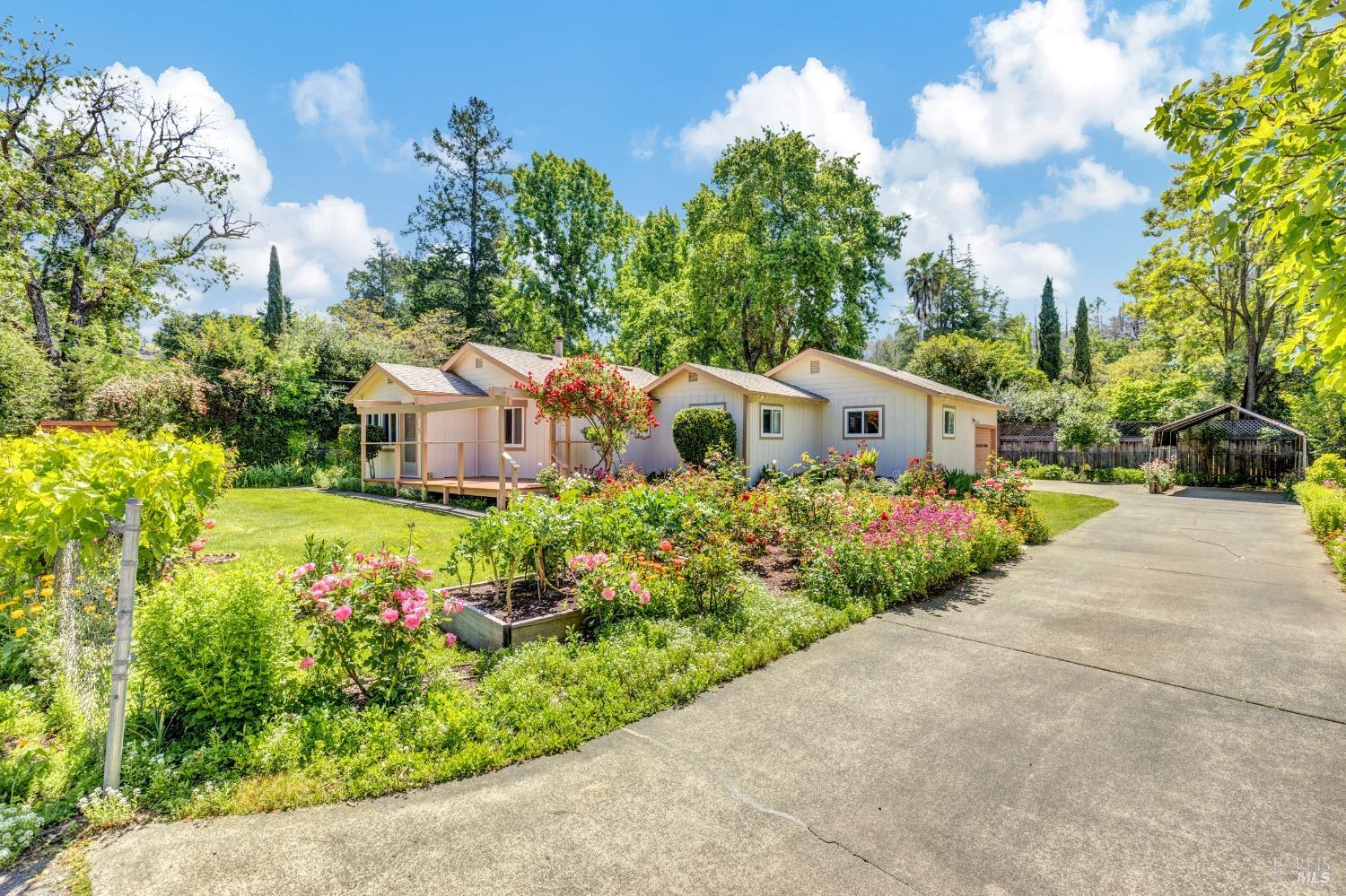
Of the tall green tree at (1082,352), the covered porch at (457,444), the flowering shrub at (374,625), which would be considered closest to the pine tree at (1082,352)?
the tall green tree at (1082,352)

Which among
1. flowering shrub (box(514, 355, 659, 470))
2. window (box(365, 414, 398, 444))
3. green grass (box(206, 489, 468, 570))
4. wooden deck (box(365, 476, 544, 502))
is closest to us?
green grass (box(206, 489, 468, 570))

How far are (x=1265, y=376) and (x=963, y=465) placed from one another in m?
17.3

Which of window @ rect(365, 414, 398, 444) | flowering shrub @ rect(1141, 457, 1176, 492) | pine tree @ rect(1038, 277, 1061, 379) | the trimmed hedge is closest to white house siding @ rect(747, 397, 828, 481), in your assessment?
the trimmed hedge

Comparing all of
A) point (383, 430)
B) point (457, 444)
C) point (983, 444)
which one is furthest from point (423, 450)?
point (983, 444)

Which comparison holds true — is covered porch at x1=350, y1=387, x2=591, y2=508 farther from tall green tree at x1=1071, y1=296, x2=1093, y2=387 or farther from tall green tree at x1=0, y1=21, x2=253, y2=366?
tall green tree at x1=1071, y1=296, x2=1093, y2=387

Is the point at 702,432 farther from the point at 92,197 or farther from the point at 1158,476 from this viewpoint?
the point at 92,197

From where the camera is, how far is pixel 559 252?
27.2 meters

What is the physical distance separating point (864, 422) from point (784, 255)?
901cm

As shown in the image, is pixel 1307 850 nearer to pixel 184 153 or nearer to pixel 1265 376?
pixel 184 153

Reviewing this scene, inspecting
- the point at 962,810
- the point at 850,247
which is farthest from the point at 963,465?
the point at 962,810

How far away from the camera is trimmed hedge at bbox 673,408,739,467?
15.4 meters

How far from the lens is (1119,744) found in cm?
337

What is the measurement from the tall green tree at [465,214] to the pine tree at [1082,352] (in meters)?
38.1

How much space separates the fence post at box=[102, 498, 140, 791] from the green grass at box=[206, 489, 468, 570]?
3898mm
